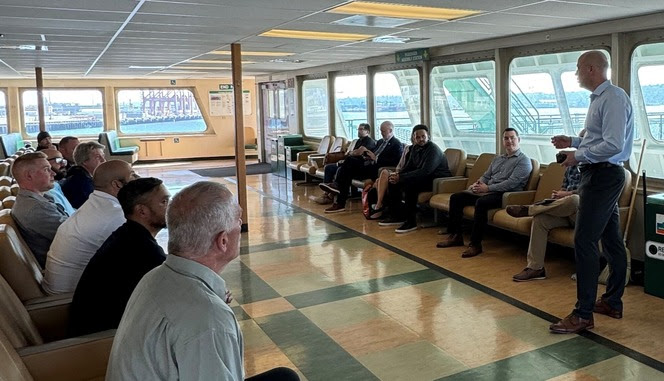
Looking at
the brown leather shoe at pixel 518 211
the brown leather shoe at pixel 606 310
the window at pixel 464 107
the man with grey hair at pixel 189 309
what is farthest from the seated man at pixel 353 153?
the man with grey hair at pixel 189 309

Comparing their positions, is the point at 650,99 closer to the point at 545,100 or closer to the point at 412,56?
the point at 545,100

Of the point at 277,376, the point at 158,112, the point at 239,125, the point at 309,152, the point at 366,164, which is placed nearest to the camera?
the point at 277,376

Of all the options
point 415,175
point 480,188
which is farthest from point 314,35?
point 480,188

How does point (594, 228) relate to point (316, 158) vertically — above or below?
below

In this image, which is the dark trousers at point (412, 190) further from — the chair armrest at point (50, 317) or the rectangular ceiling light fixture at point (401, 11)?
the chair armrest at point (50, 317)

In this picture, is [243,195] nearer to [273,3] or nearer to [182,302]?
[273,3]

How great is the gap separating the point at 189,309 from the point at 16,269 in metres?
1.97

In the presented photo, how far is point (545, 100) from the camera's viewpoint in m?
6.57

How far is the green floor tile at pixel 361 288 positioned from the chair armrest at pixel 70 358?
2.15 m

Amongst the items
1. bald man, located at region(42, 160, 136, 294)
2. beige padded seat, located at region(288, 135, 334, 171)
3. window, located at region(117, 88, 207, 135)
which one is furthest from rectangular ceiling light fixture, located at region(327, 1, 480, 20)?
window, located at region(117, 88, 207, 135)

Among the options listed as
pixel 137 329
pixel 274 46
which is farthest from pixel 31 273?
pixel 274 46

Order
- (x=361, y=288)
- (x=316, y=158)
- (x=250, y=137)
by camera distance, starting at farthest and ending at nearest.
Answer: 1. (x=250, y=137)
2. (x=316, y=158)
3. (x=361, y=288)

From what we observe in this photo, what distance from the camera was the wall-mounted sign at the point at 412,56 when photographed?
791 centimetres

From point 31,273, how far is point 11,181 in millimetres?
3335
